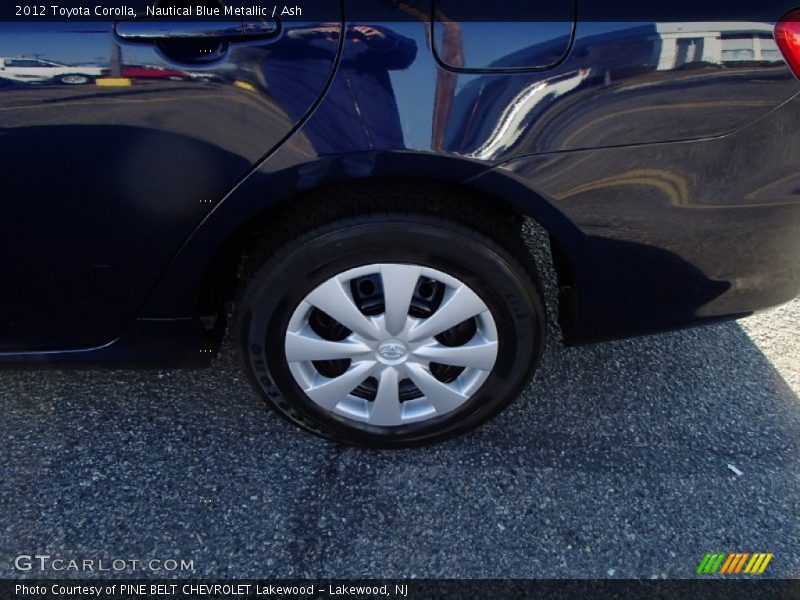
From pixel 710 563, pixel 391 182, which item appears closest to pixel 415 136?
pixel 391 182

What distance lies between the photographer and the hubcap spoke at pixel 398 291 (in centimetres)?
172

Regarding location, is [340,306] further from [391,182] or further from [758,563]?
[758,563]

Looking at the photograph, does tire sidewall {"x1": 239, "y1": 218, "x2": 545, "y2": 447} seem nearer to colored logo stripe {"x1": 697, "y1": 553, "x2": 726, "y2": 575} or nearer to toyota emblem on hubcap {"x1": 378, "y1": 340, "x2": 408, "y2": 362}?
toyota emblem on hubcap {"x1": 378, "y1": 340, "x2": 408, "y2": 362}

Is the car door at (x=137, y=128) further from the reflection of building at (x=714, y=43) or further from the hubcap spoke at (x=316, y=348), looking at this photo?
the reflection of building at (x=714, y=43)

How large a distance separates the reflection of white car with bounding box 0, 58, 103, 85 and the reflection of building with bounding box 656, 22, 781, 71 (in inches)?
47.3

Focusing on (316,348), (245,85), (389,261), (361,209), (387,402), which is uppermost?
(245,85)

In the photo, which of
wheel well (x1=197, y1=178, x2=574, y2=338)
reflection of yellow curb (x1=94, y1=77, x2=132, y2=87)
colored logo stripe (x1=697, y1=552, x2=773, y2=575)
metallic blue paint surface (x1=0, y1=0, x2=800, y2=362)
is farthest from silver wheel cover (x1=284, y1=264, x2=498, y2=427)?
colored logo stripe (x1=697, y1=552, x2=773, y2=575)

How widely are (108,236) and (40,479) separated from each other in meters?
0.77

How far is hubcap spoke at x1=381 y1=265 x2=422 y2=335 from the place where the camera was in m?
1.72

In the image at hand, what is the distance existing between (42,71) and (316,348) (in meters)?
0.90

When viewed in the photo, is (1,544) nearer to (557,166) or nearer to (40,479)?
(40,479)

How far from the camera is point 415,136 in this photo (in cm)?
151

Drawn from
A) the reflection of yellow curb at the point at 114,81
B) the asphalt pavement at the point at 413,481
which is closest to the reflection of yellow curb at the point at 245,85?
the reflection of yellow curb at the point at 114,81

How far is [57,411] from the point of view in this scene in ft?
7.06
